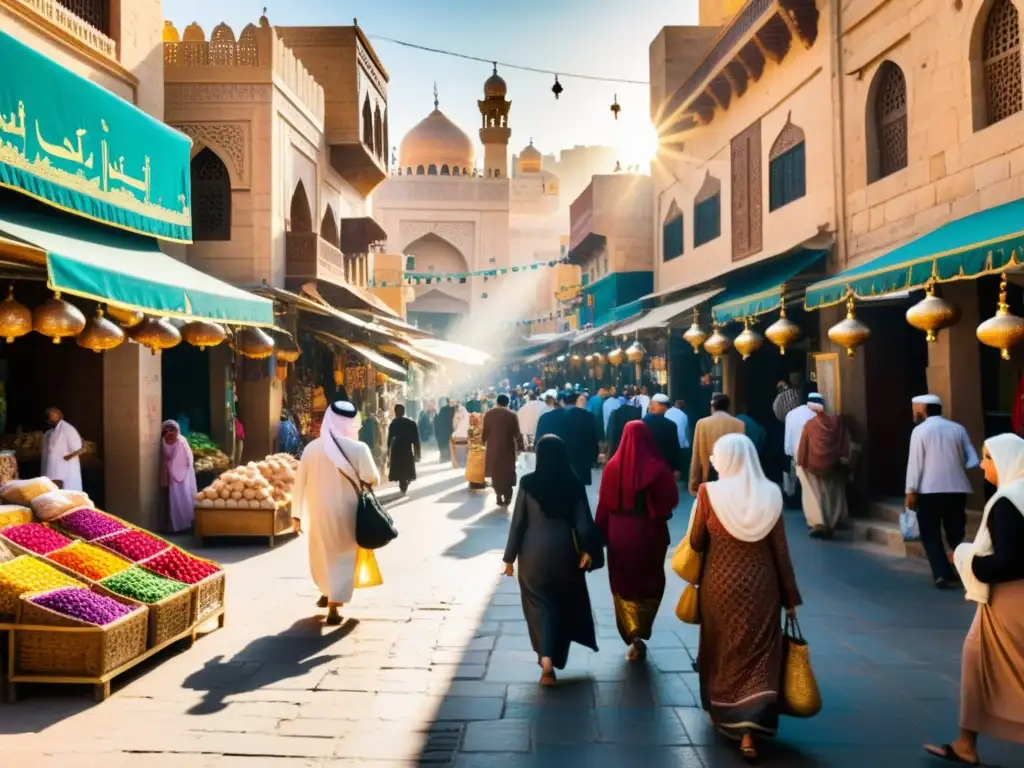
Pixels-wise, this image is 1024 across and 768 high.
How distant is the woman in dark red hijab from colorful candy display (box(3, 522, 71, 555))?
119 inches

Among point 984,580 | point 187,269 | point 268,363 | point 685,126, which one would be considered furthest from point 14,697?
point 685,126

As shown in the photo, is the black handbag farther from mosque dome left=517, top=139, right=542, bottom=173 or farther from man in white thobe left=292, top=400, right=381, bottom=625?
mosque dome left=517, top=139, right=542, bottom=173

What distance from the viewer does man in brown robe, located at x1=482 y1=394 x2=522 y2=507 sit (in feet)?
37.6

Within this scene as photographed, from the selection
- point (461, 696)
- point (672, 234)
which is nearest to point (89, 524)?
point (461, 696)

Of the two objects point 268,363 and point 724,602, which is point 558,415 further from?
point 724,602

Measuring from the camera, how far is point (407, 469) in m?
12.7

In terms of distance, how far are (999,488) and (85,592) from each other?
4144 mm

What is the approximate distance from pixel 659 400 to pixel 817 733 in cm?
550

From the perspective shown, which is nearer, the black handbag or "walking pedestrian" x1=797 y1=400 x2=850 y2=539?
the black handbag

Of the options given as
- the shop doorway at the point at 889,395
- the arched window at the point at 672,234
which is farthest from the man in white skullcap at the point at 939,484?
the arched window at the point at 672,234

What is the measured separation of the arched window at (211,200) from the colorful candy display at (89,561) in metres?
8.08

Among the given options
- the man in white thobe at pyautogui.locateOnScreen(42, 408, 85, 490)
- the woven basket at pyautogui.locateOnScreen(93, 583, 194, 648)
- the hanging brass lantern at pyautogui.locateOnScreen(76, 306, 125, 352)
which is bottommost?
the woven basket at pyautogui.locateOnScreen(93, 583, 194, 648)

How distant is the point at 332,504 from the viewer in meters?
5.91

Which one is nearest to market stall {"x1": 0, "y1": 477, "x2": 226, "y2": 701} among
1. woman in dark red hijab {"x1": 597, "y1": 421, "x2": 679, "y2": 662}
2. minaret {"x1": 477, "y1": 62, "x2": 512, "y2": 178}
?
woman in dark red hijab {"x1": 597, "y1": 421, "x2": 679, "y2": 662}
